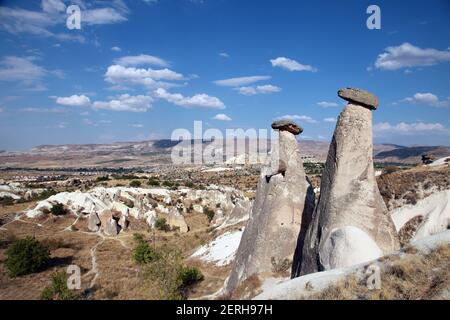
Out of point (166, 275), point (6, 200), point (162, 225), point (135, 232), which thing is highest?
point (166, 275)

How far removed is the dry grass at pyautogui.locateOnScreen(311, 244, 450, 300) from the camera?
5.92m

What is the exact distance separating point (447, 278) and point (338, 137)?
382cm

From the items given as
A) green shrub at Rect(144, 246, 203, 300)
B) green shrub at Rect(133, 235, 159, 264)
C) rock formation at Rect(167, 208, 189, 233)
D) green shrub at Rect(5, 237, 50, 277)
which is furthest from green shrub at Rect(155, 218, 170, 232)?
green shrub at Rect(144, 246, 203, 300)

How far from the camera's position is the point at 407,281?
625 cm

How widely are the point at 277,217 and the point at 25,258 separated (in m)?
16.8

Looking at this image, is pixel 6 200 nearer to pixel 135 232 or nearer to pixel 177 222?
pixel 135 232

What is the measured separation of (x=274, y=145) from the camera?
11.2 m

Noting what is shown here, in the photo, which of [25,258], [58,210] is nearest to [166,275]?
[25,258]

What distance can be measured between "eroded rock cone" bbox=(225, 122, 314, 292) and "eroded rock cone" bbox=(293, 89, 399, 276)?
1.59 meters

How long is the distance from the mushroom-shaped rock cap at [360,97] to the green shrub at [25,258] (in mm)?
19890

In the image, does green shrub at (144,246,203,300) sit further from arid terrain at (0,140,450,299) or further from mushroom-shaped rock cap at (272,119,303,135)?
mushroom-shaped rock cap at (272,119,303,135)
